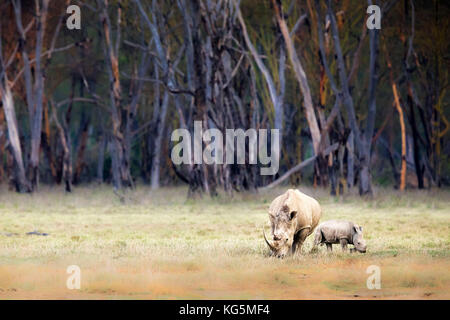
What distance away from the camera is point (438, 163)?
29375 mm

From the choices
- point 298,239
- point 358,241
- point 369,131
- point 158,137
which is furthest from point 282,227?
point 158,137

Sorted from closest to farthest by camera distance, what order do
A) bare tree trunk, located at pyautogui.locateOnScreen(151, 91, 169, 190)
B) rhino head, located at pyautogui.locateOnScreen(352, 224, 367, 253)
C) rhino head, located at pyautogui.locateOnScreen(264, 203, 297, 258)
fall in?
rhino head, located at pyautogui.locateOnScreen(264, 203, 297, 258) → rhino head, located at pyautogui.locateOnScreen(352, 224, 367, 253) → bare tree trunk, located at pyautogui.locateOnScreen(151, 91, 169, 190)

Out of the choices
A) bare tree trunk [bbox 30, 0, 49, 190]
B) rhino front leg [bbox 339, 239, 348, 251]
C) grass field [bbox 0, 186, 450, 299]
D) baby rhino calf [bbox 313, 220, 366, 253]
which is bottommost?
grass field [bbox 0, 186, 450, 299]

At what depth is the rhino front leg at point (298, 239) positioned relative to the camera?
1102 cm

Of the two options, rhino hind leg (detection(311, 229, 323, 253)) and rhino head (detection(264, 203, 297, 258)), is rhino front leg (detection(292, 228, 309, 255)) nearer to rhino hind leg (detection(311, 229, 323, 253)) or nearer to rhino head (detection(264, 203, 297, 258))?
rhino hind leg (detection(311, 229, 323, 253))

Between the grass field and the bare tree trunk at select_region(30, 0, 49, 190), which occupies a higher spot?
the bare tree trunk at select_region(30, 0, 49, 190)

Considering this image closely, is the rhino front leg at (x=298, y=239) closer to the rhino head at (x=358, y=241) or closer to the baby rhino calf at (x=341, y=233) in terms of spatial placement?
the baby rhino calf at (x=341, y=233)

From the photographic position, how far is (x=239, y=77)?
27.2m

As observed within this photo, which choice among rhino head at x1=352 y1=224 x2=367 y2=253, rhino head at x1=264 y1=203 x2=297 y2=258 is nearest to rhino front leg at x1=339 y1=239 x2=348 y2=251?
rhino head at x1=352 y1=224 x2=367 y2=253

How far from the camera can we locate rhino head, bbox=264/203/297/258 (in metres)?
10.4

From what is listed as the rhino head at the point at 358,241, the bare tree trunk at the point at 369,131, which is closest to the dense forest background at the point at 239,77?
the bare tree trunk at the point at 369,131

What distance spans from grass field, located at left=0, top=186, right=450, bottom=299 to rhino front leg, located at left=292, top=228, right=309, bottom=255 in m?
0.16
